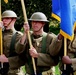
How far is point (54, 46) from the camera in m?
8.73

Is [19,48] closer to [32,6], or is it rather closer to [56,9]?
[56,9]

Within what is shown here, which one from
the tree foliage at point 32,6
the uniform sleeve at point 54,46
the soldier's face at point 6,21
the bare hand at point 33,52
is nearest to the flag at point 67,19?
the uniform sleeve at point 54,46

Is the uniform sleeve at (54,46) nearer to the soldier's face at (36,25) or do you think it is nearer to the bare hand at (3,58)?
the soldier's face at (36,25)

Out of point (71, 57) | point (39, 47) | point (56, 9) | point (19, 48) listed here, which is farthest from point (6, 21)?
point (71, 57)

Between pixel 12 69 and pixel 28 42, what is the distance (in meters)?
0.81

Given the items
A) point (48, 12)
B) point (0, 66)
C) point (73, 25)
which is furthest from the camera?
point (48, 12)

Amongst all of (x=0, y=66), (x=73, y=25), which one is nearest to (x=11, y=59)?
(x=0, y=66)

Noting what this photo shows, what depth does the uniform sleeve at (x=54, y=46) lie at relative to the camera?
863 centimetres

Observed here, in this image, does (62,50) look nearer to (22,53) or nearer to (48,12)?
(22,53)

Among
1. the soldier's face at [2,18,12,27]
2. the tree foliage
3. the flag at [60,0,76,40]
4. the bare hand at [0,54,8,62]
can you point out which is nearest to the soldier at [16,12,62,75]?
the bare hand at [0,54,8,62]

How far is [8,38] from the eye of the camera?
9492mm

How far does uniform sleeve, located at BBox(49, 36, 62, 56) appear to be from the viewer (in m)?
8.63

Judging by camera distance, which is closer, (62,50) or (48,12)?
(62,50)

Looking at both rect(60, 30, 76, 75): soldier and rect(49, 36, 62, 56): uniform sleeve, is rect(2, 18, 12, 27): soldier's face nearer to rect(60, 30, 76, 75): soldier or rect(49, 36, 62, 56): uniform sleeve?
rect(49, 36, 62, 56): uniform sleeve
